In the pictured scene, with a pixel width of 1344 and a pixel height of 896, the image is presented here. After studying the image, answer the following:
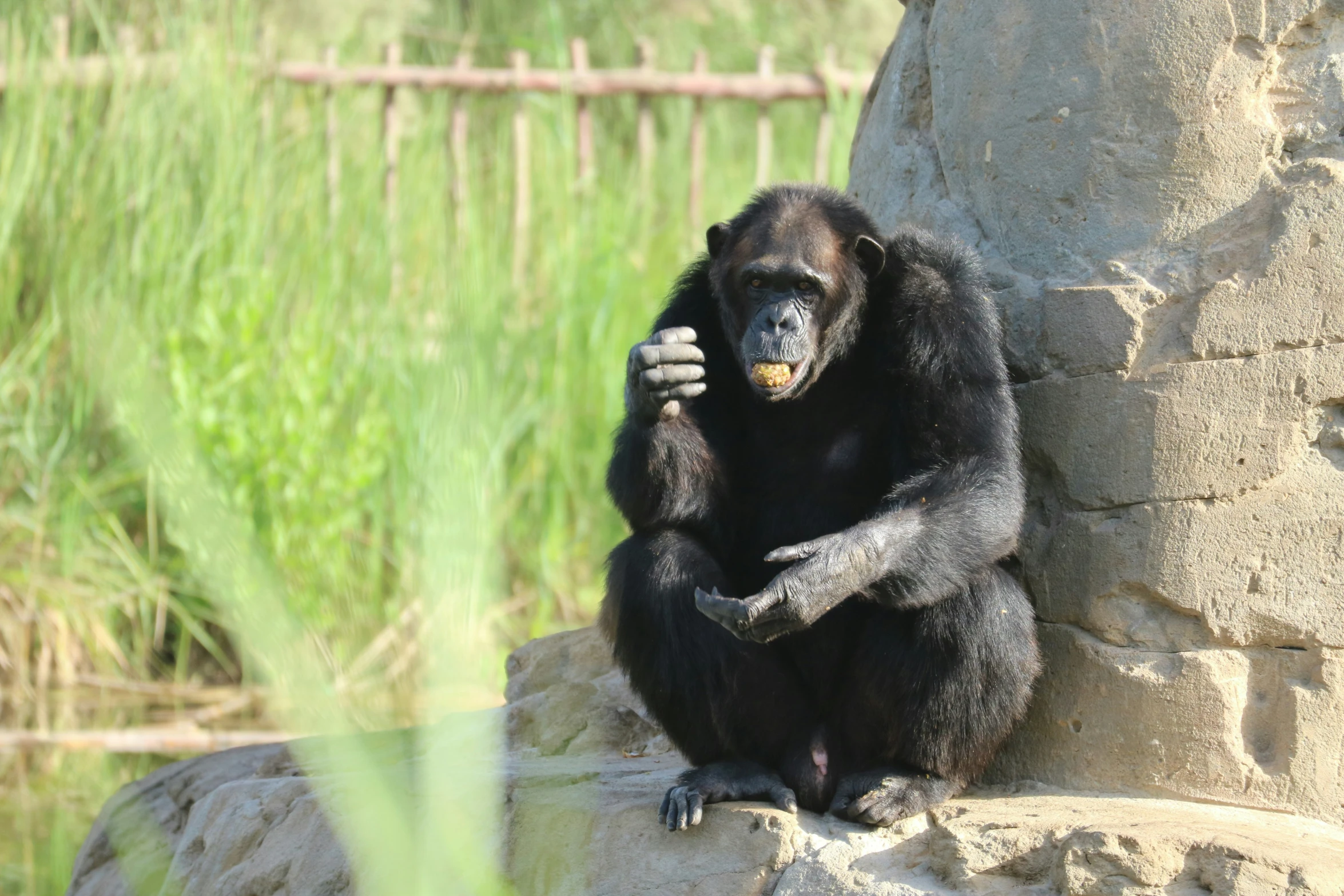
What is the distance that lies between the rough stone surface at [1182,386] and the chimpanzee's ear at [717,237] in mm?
953

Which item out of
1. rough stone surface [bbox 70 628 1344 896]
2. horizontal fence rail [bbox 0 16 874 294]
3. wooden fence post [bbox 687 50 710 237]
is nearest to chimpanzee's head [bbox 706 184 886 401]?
rough stone surface [bbox 70 628 1344 896]

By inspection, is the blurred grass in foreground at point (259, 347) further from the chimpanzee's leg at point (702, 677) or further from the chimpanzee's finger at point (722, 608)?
the chimpanzee's finger at point (722, 608)

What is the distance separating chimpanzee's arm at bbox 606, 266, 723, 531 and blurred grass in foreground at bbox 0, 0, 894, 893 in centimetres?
277

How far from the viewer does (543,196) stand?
33.3ft

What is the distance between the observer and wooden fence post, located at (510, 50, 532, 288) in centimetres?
995

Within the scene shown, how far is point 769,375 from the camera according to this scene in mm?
4066

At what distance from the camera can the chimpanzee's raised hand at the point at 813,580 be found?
3471 mm

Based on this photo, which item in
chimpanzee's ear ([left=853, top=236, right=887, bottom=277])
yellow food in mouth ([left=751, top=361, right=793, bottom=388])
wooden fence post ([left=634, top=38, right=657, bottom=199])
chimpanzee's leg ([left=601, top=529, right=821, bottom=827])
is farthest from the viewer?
wooden fence post ([left=634, top=38, right=657, bottom=199])

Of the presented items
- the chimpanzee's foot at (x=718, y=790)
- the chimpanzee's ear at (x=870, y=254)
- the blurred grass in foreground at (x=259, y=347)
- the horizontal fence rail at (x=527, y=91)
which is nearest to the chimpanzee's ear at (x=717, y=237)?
the chimpanzee's ear at (x=870, y=254)

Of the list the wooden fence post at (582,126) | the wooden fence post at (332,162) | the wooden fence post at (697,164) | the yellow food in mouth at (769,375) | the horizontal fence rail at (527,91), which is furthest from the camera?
the wooden fence post at (697,164)

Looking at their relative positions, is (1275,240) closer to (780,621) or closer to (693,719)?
(780,621)

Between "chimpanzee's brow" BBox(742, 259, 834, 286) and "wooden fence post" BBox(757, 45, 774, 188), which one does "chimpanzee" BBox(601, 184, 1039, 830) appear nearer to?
"chimpanzee's brow" BBox(742, 259, 834, 286)

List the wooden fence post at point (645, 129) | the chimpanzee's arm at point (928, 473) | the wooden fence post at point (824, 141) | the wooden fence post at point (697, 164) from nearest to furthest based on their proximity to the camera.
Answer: the chimpanzee's arm at point (928, 473)
the wooden fence post at point (645, 129)
the wooden fence post at point (697, 164)
the wooden fence post at point (824, 141)

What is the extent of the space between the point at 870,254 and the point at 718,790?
69.8 inches
